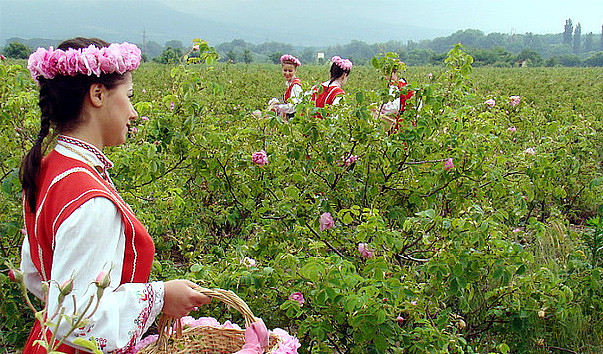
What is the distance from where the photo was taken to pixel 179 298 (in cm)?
142

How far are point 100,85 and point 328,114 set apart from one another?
1.88m

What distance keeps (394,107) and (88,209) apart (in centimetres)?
239

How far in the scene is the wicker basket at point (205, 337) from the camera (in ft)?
4.80

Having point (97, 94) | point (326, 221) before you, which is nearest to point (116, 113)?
point (97, 94)

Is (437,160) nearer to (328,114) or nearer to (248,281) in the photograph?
(328,114)

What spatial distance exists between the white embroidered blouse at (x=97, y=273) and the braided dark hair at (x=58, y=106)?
0.31ft

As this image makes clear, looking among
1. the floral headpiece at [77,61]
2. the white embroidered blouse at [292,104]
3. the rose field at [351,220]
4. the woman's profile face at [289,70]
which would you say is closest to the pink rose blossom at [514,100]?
the rose field at [351,220]

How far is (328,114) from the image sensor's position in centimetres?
319

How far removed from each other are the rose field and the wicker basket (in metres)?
0.32

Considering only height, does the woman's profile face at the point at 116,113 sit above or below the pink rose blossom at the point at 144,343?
above

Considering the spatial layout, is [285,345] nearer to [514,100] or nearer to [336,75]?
[336,75]

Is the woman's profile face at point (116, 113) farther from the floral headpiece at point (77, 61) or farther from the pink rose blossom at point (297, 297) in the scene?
the pink rose blossom at point (297, 297)

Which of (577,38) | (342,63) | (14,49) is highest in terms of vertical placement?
(577,38)

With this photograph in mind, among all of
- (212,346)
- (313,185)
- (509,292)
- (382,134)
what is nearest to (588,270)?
(509,292)
